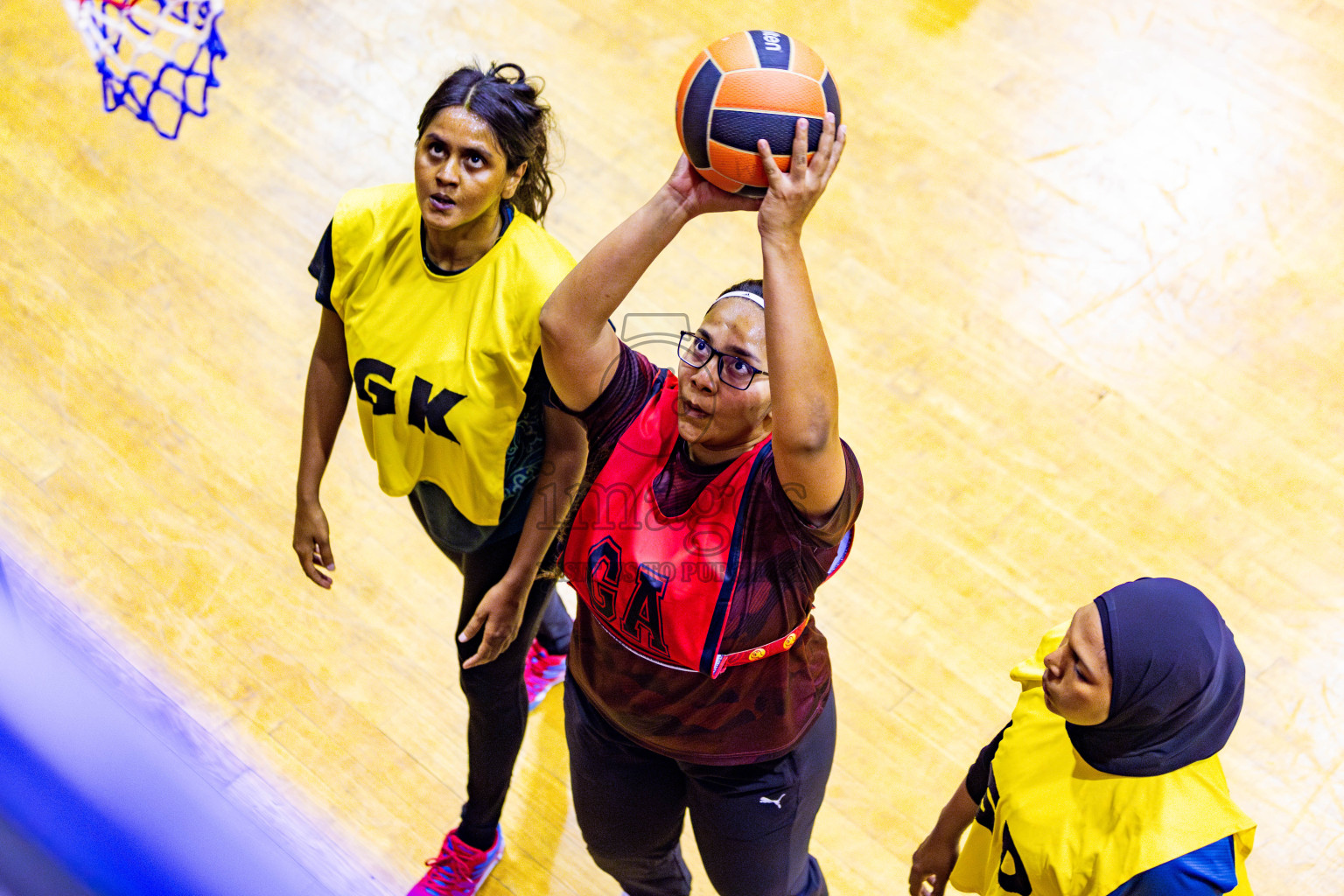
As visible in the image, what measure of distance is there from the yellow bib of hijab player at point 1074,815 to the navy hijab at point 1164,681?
4 centimetres

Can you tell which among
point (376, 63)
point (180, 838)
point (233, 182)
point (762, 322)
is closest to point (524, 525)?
point (762, 322)

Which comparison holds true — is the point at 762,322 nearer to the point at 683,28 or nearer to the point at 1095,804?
the point at 1095,804

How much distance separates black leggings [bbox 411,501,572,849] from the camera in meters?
2.38

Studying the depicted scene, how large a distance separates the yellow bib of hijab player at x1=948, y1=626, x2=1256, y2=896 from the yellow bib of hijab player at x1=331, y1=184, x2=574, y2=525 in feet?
3.09

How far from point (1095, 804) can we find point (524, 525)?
1.03m

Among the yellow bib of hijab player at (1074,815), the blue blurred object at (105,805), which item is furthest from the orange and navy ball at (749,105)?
the blue blurred object at (105,805)

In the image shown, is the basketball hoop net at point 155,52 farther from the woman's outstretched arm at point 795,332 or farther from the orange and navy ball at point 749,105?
the woman's outstretched arm at point 795,332

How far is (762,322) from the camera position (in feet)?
6.03

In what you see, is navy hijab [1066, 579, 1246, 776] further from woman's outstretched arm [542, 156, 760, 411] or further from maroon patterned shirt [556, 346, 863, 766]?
woman's outstretched arm [542, 156, 760, 411]

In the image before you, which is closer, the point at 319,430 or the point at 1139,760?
the point at 1139,760

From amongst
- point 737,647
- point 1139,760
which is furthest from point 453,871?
point 1139,760

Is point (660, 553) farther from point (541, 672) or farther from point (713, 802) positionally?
point (541, 672)

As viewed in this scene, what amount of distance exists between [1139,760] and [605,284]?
3.22 ft

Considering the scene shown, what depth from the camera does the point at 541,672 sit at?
10.1 ft
